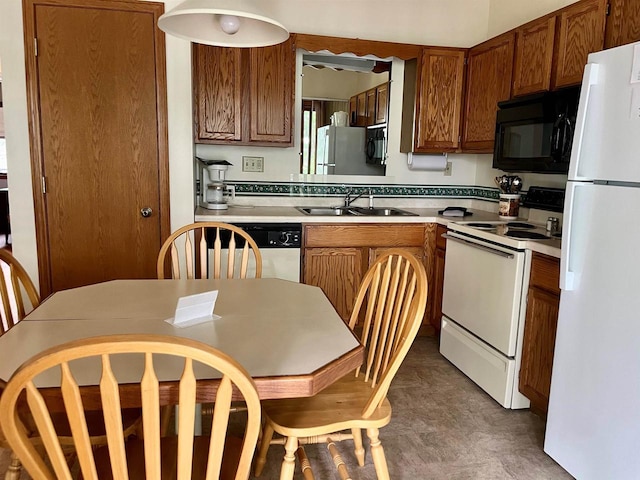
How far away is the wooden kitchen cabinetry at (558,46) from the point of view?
7.73 feet

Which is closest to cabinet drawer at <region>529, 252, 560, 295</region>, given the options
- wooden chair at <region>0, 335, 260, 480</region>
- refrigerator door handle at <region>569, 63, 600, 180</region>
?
refrigerator door handle at <region>569, 63, 600, 180</region>

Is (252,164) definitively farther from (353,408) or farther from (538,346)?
(353,408)

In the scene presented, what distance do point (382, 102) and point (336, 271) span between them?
4.59 ft

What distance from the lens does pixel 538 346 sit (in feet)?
7.66

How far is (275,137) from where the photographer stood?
10.7 ft

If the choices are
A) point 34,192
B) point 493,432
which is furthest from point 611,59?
point 34,192

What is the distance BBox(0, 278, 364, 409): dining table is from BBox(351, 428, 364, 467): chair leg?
0.50m

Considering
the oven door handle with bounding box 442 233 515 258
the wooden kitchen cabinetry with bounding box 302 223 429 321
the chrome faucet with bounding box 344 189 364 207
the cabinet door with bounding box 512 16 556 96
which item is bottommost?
the wooden kitchen cabinetry with bounding box 302 223 429 321

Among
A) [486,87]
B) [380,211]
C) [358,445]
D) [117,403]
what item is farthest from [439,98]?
[117,403]

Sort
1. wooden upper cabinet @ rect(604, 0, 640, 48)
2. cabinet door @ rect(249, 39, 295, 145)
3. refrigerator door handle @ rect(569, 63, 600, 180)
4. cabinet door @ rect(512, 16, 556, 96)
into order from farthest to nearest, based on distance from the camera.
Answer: cabinet door @ rect(249, 39, 295, 145) → cabinet door @ rect(512, 16, 556, 96) → wooden upper cabinet @ rect(604, 0, 640, 48) → refrigerator door handle @ rect(569, 63, 600, 180)

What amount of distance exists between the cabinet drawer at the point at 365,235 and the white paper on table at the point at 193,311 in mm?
1622

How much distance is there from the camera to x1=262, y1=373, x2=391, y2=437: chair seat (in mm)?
1493

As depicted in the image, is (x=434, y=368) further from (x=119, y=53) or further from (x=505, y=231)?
(x=119, y=53)

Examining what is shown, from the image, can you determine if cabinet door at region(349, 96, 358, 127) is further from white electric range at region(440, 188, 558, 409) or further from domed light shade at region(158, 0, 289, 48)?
domed light shade at region(158, 0, 289, 48)
